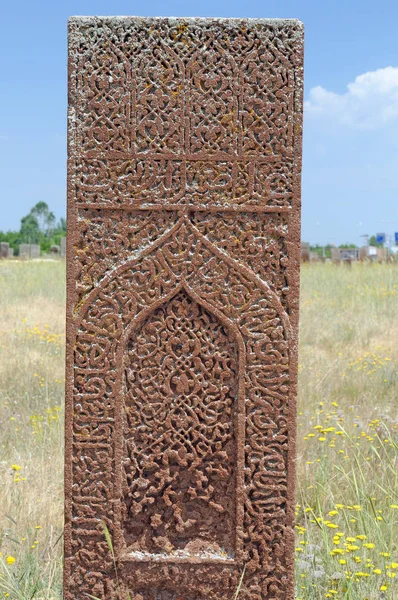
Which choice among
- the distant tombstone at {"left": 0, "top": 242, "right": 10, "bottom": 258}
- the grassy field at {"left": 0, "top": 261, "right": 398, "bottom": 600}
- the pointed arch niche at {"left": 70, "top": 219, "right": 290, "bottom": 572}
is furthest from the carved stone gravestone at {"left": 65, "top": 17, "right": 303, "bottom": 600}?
the distant tombstone at {"left": 0, "top": 242, "right": 10, "bottom": 258}

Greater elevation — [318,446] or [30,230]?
[30,230]

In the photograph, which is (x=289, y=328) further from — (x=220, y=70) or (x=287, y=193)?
(x=220, y=70)

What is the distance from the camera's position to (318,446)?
154 inches

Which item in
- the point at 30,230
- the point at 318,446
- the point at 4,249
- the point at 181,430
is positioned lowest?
the point at 318,446

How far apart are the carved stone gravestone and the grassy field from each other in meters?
0.60

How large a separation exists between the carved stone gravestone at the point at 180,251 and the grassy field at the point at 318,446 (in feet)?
1.96

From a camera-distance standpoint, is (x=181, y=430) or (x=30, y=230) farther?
(x=30, y=230)

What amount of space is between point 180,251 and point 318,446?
84.9 inches

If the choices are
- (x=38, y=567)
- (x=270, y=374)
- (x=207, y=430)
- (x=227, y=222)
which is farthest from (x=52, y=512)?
(x=227, y=222)

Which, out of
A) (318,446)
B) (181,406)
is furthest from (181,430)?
(318,446)

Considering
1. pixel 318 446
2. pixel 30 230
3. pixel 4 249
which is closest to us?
pixel 318 446

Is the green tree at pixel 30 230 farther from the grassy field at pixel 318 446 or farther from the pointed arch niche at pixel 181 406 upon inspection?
the pointed arch niche at pixel 181 406

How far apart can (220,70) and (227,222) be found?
466 mm

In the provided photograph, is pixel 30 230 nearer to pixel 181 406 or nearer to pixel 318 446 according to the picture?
pixel 318 446
